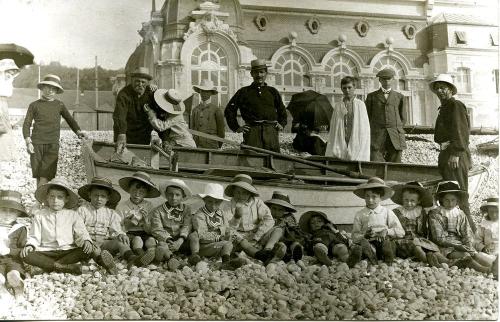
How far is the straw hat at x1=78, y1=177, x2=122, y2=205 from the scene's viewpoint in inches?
213

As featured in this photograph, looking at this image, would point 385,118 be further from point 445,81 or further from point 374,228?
point 374,228

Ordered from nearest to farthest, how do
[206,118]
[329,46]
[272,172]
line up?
[272,172] < [206,118] < [329,46]

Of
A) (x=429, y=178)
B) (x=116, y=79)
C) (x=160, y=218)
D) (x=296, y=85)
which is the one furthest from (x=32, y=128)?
(x=429, y=178)

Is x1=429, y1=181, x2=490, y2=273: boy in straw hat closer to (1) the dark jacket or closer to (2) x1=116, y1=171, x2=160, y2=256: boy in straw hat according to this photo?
(1) the dark jacket

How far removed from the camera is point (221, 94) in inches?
240

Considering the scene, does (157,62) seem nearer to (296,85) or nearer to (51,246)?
(296,85)

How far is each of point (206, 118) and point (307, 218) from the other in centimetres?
115

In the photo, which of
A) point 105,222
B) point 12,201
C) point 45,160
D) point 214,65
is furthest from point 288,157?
point 12,201

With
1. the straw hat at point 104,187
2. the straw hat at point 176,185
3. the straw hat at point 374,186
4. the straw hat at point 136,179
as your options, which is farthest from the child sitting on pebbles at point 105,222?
the straw hat at point 374,186

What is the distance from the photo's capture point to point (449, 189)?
19.4ft

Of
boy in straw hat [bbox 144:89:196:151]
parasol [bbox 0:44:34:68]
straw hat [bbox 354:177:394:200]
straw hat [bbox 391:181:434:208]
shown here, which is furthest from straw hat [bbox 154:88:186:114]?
straw hat [bbox 391:181:434:208]

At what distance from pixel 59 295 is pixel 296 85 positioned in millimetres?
2514

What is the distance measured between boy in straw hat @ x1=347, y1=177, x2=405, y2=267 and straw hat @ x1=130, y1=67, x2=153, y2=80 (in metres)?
1.86

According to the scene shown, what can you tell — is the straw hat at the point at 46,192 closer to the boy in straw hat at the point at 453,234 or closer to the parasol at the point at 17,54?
the parasol at the point at 17,54
